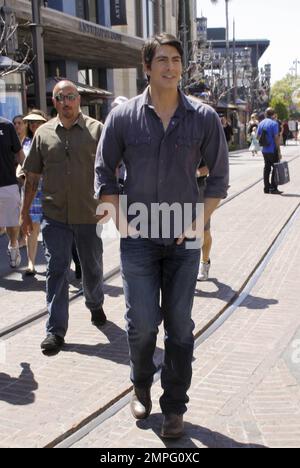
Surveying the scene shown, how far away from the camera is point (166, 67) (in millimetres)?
3246

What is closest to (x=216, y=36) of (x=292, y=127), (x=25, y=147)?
(x=292, y=127)

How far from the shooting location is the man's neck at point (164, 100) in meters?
3.32

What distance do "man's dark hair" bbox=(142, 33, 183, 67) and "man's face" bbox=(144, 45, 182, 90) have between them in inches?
0.7

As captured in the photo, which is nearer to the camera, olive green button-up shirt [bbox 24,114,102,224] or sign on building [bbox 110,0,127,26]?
olive green button-up shirt [bbox 24,114,102,224]

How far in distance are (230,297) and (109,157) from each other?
11.0 feet

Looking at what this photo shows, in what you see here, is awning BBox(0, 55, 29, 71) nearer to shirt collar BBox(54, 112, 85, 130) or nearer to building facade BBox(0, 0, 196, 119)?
building facade BBox(0, 0, 196, 119)

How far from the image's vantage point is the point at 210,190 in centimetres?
341

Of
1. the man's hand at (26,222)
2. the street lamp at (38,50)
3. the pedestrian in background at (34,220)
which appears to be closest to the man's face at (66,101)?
the man's hand at (26,222)

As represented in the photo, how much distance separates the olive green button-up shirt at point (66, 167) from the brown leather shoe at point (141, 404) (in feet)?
5.73

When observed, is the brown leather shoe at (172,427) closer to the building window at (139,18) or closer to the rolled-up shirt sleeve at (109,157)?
the rolled-up shirt sleeve at (109,157)

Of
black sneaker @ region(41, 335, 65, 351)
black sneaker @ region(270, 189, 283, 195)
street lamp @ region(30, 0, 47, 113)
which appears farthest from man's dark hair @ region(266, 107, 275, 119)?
black sneaker @ region(41, 335, 65, 351)

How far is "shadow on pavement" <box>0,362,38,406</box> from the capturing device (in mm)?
4141
